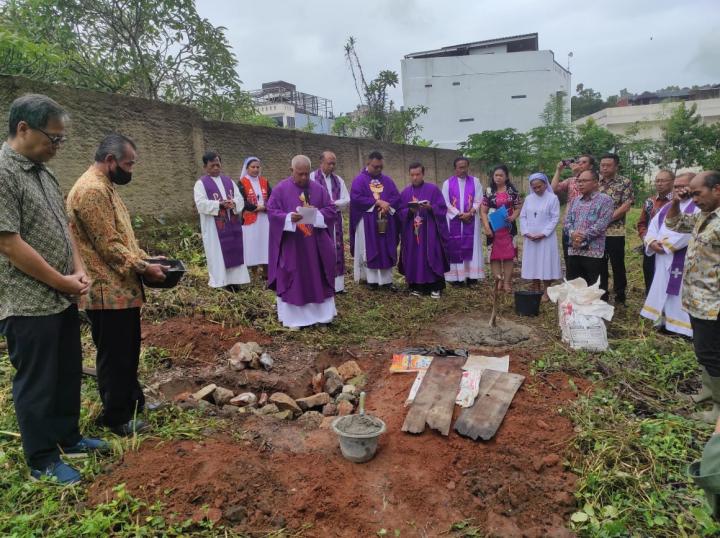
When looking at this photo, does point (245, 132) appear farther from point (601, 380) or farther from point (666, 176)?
point (601, 380)

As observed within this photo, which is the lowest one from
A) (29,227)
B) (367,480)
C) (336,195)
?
(367,480)

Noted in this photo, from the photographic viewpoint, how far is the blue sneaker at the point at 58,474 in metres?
2.67

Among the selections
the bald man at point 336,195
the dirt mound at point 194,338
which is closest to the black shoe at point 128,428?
the dirt mound at point 194,338

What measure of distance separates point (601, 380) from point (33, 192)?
4225mm

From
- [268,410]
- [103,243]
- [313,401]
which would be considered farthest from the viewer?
[313,401]

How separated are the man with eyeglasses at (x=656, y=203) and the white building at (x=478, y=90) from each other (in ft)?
90.5

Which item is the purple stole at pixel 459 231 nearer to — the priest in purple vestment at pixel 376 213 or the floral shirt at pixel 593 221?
the priest in purple vestment at pixel 376 213

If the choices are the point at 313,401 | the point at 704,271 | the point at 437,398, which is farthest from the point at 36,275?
the point at 704,271

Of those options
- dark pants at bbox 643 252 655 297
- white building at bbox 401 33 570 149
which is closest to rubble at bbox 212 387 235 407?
dark pants at bbox 643 252 655 297

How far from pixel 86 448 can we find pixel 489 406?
2751 mm

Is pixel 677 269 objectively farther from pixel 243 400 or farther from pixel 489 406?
pixel 243 400

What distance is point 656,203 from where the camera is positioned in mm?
5727

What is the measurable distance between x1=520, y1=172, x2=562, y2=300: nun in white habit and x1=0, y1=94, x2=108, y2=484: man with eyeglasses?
5.52 metres

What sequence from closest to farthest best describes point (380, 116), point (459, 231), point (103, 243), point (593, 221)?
point (103, 243), point (593, 221), point (459, 231), point (380, 116)
